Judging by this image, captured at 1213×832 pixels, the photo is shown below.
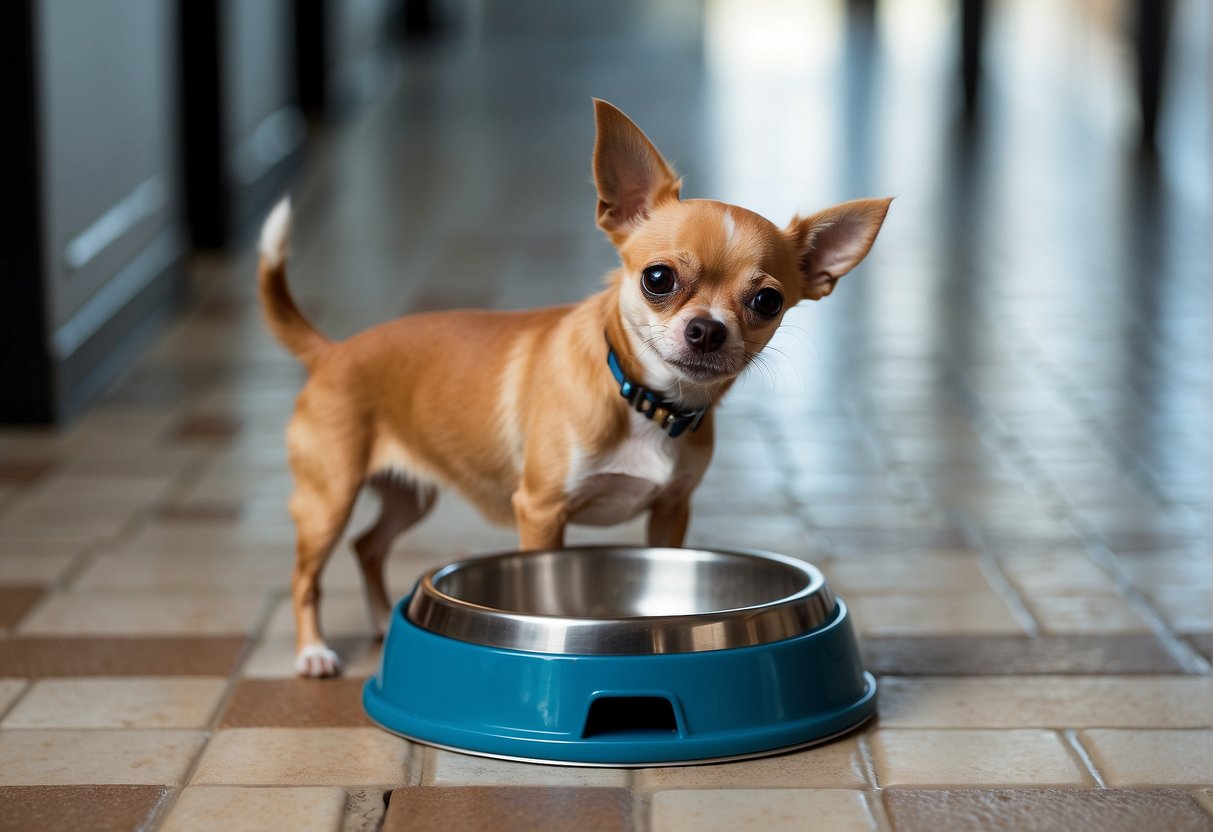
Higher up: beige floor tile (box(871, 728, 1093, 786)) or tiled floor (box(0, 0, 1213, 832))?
beige floor tile (box(871, 728, 1093, 786))

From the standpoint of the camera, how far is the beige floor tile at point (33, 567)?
3100 mm

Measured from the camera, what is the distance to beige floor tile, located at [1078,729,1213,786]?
2.20 m

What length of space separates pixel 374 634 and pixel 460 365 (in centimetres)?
56

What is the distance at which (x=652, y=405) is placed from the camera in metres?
2.32

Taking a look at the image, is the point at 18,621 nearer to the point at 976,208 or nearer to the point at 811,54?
the point at 976,208

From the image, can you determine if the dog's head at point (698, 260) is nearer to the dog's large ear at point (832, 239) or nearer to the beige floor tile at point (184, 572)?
the dog's large ear at point (832, 239)

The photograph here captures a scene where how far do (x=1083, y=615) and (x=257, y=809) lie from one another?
155 centimetres

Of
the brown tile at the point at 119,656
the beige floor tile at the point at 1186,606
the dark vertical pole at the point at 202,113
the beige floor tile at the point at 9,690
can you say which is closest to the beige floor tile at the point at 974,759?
the beige floor tile at the point at 1186,606

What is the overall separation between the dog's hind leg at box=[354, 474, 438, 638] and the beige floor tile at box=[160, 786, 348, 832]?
65cm

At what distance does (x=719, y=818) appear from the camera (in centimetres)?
206

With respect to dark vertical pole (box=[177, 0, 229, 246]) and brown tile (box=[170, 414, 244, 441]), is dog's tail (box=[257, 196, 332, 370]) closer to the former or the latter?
brown tile (box=[170, 414, 244, 441])

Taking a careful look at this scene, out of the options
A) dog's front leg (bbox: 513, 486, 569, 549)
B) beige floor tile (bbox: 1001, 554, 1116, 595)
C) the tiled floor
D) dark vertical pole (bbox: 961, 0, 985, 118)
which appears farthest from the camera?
dark vertical pole (bbox: 961, 0, 985, 118)

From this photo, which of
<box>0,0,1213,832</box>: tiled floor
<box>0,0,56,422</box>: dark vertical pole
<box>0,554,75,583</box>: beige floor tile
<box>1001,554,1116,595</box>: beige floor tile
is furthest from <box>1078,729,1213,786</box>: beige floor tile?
<box>0,0,56,422</box>: dark vertical pole

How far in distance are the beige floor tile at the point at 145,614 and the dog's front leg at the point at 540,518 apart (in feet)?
2.19
